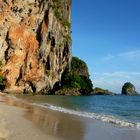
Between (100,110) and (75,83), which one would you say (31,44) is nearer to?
(75,83)

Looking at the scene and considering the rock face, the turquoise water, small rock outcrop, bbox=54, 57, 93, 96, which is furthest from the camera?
small rock outcrop, bbox=54, 57, 93, 96

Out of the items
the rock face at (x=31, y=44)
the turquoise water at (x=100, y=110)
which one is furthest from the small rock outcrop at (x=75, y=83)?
the turquoise water at (x=100, y=110)

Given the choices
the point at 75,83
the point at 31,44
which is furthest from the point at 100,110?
the point at 75,83

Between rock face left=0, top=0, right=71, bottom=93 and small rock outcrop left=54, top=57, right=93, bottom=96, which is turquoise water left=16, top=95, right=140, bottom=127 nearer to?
rock face left=0, top=0, right=71, bottom=93

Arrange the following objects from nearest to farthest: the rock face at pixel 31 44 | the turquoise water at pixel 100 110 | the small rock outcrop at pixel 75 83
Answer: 1. the turquoise water at pixel 100 110
2. the rock face at pixel 31 44
3. the small rock outcrop at pixel 75 83

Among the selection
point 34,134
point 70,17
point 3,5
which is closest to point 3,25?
point 3,5

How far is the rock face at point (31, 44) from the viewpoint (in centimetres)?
8444

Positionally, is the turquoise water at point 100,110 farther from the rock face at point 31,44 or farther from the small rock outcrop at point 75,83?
the small rock outcrop at point 75,83

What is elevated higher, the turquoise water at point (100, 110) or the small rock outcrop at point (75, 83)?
the small rock outcrop at point (75, 83)

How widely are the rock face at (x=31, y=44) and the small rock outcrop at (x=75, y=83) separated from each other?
148 inches

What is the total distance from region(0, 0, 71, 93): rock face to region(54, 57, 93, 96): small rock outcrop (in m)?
3.77

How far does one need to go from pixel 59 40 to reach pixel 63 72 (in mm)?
13635

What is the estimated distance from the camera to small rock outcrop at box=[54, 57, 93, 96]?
367 feet

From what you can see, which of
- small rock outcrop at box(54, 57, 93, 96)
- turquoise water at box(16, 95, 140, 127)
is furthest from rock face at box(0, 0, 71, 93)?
turquoise water at box(16, 95, 140, 127)
